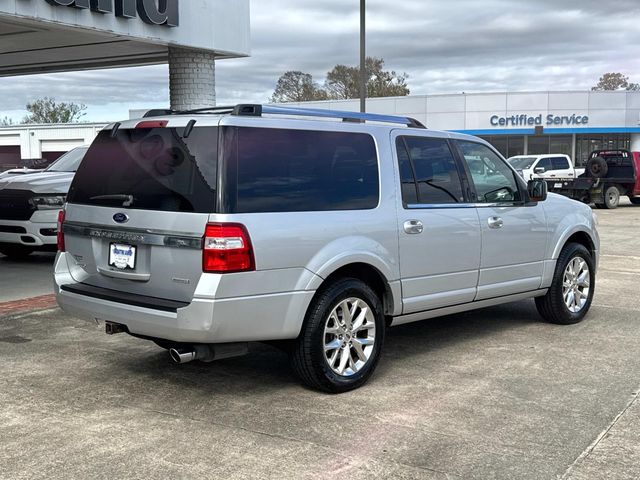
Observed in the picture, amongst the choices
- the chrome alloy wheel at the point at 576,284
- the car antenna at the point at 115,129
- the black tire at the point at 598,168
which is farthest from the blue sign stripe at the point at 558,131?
the car antenna at the point at 115,129

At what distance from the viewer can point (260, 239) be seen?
441cm

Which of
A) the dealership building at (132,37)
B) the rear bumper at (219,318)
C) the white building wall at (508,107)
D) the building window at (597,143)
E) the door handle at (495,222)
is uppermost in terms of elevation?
the white building wall at (508,107)

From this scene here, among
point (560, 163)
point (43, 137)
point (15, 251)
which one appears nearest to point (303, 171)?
point (15, 251)

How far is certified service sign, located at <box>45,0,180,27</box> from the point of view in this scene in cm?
1052

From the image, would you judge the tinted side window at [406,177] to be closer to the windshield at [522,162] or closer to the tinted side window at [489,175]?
the tinted side window at [489,175]

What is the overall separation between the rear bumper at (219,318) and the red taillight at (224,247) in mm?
201

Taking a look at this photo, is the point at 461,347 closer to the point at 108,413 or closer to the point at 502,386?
the point at 502,386

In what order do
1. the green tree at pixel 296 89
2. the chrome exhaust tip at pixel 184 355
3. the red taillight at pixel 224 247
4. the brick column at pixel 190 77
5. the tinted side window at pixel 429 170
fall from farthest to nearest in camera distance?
the green tree at pixel 296 89, the brick column at pixel 190 77, the tinted side window at pixel 429 170, the chrome exhaust tip at pixel 184 355, the red taillight at pixel 224 247

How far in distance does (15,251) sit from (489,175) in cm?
857

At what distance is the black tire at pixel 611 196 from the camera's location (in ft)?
79.6

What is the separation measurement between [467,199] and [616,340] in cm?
194

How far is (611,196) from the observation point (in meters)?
24.5

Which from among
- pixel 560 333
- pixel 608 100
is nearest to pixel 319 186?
pixel 560 333

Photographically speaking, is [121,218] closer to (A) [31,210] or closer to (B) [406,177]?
(B) [406,177]
